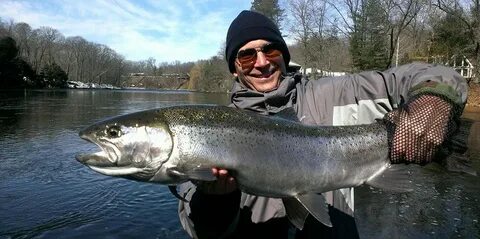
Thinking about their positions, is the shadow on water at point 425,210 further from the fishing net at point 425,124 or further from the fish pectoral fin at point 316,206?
the fishing net at point 425,124

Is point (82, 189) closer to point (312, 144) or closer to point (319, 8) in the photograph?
point (312, 144)

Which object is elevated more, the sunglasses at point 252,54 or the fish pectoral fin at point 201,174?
the sunglasses at point 252,54

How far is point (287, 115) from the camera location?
3.35 meters

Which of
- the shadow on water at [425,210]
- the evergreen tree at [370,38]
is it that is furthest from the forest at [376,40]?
the shadow on water at [425,210]

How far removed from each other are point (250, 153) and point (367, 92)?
42.9 inches

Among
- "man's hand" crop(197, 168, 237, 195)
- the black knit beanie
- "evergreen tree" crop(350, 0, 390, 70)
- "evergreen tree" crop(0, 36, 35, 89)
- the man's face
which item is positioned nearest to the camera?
"man's hand" crop(197, 168, 237, 195)

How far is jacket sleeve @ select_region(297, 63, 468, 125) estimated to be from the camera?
3148 mm

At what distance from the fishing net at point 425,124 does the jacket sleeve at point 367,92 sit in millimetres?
106

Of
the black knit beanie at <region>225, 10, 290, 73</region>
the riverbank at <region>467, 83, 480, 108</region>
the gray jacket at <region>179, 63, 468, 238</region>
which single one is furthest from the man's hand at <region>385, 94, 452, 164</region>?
the riverbank at <region>467, 83, 480, 108</region>

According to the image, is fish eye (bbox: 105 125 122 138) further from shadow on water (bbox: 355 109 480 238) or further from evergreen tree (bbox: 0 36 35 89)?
evergreen tree (bbox: 0 36 35 89)

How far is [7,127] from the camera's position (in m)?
25.9

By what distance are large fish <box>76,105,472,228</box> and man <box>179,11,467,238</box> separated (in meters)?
0.14

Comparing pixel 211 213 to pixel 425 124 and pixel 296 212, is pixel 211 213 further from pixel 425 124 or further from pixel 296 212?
pixel 425 124

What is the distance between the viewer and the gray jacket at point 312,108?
332 centimetres
